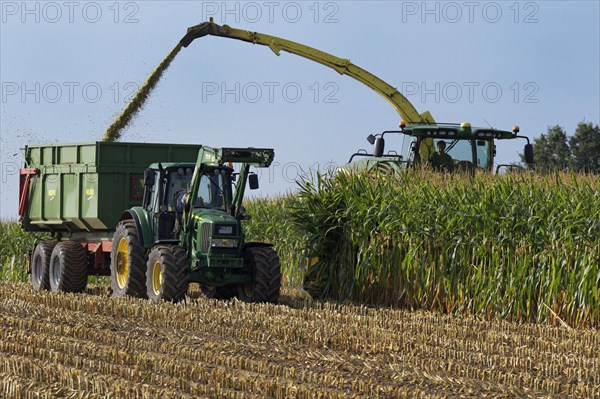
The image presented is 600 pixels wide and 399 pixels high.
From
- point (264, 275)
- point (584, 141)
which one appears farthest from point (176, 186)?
Answer: point (584, 141)

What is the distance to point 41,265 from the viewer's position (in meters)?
16.8

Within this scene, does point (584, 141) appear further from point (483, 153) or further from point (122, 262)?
point (122, 262)

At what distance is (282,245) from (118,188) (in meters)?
4.76

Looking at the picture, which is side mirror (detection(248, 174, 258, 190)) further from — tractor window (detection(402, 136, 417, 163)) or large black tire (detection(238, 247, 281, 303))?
tractor window (detection(402, 136, 417, 163))

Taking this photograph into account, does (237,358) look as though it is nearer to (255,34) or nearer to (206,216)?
(206,216)

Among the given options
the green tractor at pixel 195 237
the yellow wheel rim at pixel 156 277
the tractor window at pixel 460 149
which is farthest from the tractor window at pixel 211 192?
the tractor window at pixel 460 149

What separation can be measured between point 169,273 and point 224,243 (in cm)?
81

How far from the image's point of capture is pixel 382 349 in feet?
32.8

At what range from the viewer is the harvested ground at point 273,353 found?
7.82 meters

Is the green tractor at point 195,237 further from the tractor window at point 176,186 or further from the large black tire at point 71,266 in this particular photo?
the large black tire at point 71,266

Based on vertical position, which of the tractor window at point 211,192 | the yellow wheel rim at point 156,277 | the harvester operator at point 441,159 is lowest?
the yellow wheel rim at point 156,277

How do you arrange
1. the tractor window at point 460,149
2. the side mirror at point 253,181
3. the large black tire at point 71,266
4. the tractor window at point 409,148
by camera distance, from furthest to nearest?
the tractor window at point 460,149
the tractor window at point 409,148
the large black tire at point 71,266
the side mirror at point 253,181

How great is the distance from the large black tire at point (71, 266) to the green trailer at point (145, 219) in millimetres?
15

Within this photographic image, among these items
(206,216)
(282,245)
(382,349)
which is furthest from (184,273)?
(282,245)
